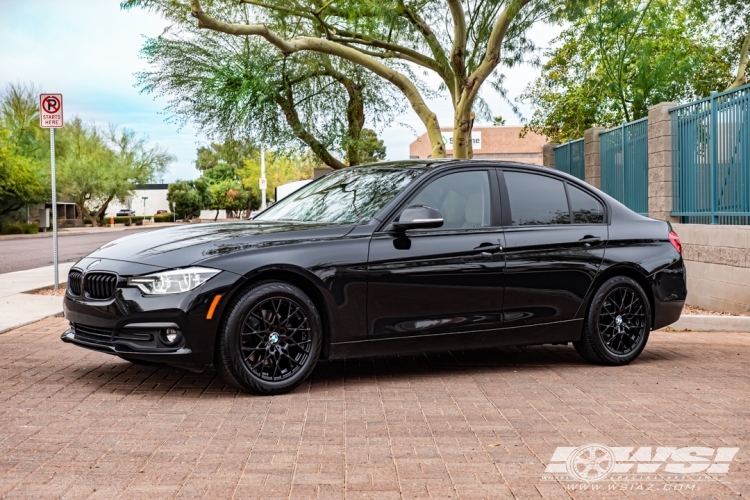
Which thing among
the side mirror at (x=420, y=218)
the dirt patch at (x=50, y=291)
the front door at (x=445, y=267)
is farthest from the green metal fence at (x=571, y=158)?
the side mirror at (x=420, y=218)

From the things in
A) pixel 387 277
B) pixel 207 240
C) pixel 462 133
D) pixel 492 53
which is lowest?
pixel 387 277

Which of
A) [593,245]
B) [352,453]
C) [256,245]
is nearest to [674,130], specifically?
[593,245]

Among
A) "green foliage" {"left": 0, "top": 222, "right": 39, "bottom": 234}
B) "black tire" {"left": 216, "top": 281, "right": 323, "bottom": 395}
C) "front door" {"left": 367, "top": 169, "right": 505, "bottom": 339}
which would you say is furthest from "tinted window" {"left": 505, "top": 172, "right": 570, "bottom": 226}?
"green foliage" {"left": 0, "top": 222, "right": 39, "bottom": 234}

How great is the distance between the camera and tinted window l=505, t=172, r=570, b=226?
8.04 m

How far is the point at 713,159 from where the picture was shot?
13.1 meters

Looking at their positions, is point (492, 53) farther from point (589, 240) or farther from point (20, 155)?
point (20, 155)

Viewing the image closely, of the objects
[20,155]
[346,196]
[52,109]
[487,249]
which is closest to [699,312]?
[487,249]

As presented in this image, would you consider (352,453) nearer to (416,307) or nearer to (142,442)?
(142,442)

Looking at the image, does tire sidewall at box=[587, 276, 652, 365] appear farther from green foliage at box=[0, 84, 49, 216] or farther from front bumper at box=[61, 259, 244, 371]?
green foliage at box=[0, 84, 49, 216]

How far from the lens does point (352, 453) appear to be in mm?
5309

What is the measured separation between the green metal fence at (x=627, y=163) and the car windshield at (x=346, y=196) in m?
8.55

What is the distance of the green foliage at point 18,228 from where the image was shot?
56750mm

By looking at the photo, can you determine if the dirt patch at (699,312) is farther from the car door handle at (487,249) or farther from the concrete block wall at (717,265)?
the car door handle at (487,249)

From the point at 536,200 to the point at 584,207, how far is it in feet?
1.71
